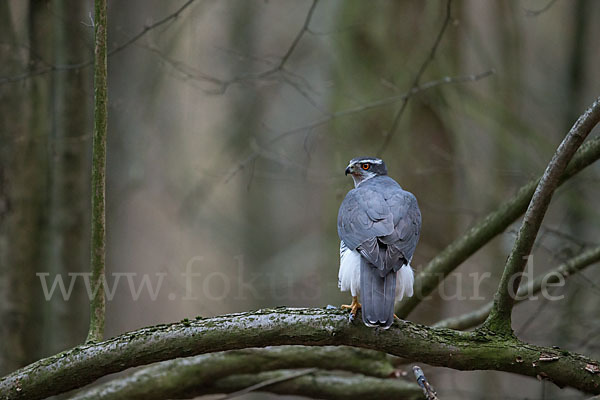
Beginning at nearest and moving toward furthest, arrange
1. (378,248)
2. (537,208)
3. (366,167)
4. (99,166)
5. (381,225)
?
(537,208) < (99,166) < (378,248) < (381,225) < (366,167)

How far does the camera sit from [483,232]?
4.34 meters

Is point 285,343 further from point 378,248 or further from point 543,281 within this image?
point 543,281

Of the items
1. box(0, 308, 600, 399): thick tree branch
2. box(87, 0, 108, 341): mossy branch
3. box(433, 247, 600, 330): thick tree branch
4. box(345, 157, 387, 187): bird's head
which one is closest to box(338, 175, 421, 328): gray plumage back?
box(0, 308, 600, 399): thick tree branch

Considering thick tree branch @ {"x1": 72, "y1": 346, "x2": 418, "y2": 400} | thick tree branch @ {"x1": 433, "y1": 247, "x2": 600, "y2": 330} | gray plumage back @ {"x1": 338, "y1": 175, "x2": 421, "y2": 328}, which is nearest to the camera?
gray plumage back @ {"x1": 338, "y1": 175, "x2": 421, "y2": 328}

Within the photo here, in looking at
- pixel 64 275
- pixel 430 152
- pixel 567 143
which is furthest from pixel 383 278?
pixel 430 152

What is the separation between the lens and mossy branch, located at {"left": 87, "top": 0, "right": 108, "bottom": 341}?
3518 mm

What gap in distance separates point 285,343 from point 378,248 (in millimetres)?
856

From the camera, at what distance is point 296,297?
10.7m

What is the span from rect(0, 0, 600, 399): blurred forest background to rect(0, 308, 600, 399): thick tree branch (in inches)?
64.2

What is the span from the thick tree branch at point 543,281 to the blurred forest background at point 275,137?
0.14 m

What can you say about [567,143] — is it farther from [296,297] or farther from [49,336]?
[296,297]

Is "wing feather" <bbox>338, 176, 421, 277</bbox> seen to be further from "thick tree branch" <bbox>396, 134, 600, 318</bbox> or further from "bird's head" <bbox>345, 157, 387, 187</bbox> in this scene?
"bird's head" <bbox>345, 157, 387, 187</bbox>

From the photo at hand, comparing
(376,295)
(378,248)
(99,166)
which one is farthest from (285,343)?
(99,166)

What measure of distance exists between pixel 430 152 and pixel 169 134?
4.98 m
